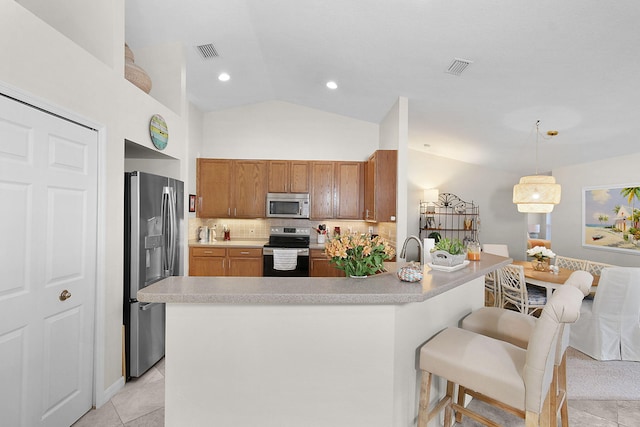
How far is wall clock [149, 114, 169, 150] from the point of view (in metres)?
2.91

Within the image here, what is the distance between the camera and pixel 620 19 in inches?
81.7

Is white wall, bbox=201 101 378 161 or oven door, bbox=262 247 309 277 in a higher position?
white wall, bbox=201 101 378 161

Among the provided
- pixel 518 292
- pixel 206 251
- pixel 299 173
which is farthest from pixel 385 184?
pixel 206 251

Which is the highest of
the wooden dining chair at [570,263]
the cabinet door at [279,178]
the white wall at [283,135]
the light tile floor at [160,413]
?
the white wall at [283,135]

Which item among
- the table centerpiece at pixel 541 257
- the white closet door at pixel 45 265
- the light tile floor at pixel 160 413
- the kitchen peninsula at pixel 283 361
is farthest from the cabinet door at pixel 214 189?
the table centerpiece at pixel 541 257

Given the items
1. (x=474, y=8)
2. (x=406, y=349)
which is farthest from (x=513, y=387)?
(x=474, y=8)

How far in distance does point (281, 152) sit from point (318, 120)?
0.84 m

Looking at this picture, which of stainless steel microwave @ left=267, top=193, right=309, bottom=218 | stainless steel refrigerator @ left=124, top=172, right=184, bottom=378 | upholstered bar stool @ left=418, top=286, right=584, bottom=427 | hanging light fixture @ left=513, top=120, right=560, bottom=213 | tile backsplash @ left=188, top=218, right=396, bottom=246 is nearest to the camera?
upholstered bar stool @ left=418, top=286, right=584, bottom=427

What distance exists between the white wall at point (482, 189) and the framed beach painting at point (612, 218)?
44.9 inches

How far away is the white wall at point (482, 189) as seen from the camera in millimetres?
5977

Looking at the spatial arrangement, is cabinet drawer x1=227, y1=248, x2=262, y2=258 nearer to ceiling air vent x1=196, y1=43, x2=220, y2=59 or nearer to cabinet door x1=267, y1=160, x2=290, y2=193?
cabinet door x1=267, y1=160, x2=290, y2=193

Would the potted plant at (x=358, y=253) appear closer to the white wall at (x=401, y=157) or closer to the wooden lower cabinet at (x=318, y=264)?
the white wall at (x=401, y=157)

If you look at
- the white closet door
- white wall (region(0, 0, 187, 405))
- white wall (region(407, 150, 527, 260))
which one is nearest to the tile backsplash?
white wall (region(407, 150, 527, 260))

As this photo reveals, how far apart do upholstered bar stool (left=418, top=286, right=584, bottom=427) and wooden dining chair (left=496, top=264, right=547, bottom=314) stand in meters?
2.14
